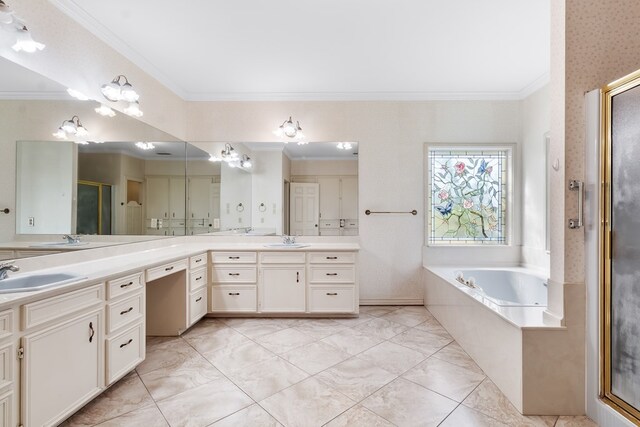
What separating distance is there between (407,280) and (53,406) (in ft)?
10.7

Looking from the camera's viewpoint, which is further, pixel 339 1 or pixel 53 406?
pixel 339 1

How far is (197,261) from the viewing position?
302 cm

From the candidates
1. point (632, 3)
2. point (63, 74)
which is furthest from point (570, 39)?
point (63, 74)

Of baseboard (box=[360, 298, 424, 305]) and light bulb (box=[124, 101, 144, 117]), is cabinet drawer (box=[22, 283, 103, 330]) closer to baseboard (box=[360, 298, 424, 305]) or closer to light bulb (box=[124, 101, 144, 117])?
light bulb (box=[124, 101, 144, 117])

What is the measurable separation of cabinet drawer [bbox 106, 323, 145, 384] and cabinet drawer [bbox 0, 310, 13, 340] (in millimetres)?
599

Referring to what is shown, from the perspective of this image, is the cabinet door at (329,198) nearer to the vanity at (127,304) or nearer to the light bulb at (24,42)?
the vanity at (127,304)

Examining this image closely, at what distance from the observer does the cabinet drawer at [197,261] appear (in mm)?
2914

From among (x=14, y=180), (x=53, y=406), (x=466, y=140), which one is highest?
Answer: (x=466, y=140)

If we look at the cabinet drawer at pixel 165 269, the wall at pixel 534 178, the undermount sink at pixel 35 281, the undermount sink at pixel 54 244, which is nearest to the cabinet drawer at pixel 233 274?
the cabinet drawer at pixel 165 269

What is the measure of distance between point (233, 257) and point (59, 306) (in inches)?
69.1

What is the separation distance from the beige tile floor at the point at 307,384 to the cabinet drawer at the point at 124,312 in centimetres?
43

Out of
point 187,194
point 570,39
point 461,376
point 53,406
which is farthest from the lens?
point 187,194

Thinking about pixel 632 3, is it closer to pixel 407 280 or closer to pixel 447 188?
pixel 447 188

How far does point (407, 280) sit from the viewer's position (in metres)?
3.71
